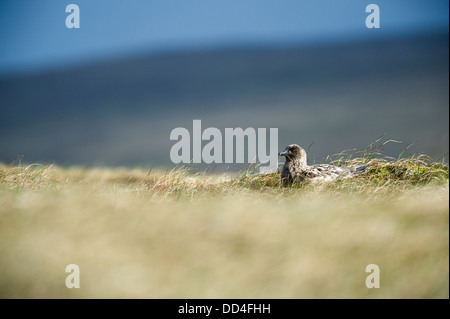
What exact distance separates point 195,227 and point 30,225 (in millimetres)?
1678

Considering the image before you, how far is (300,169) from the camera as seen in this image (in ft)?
23.0

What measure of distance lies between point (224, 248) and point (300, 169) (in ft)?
11.6

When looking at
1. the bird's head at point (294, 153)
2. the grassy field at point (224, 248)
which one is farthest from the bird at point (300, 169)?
the grassy field at point (224, 248)

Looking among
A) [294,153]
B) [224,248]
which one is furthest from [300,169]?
[224,248]

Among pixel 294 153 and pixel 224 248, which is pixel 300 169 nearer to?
pixel 294 153

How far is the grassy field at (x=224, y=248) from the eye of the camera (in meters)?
3.38

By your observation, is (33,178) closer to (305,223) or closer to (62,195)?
(62,195)

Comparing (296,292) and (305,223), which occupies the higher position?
(305,223)

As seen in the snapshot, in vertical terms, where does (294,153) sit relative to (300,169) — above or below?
above

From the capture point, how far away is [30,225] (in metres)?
4.27

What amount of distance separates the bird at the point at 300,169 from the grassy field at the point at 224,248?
205cm

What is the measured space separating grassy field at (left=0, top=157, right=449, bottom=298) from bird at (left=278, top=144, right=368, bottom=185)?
2052 millimetres
